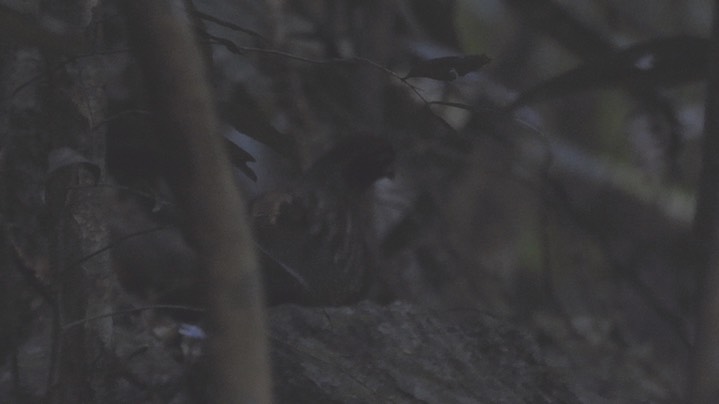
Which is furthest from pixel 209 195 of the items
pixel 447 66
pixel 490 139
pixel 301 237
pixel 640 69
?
pixel 490 139

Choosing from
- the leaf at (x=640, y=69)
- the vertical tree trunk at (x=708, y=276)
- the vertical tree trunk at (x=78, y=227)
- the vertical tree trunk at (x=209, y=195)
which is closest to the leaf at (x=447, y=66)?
the vertical tree trunk at (x=708, y=276)

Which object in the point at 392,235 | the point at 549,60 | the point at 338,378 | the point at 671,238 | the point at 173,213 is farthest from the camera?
the point at 549,60

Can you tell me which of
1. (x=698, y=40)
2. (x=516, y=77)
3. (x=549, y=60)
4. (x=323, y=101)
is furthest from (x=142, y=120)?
(x=549, y=60)

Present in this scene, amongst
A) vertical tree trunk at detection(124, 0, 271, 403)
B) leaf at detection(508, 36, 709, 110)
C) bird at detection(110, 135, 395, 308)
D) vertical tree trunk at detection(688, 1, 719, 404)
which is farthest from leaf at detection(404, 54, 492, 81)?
leaf at detection(508, 36, 709, 110)

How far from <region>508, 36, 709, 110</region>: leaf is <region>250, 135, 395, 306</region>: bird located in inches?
28.1

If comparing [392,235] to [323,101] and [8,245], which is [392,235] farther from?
[8,245]

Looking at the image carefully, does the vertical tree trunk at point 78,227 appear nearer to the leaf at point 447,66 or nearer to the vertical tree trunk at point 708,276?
the leaf at point 447,66

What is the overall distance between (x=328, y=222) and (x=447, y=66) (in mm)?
2203

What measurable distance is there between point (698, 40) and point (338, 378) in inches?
55.0

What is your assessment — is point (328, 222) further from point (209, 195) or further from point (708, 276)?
point (209, 195)

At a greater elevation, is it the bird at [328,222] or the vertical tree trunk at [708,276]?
the bird at [328,222]

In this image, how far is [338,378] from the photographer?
1.87 meters

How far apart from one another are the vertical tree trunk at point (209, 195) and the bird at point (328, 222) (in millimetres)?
1532

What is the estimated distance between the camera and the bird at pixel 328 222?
2992mm
